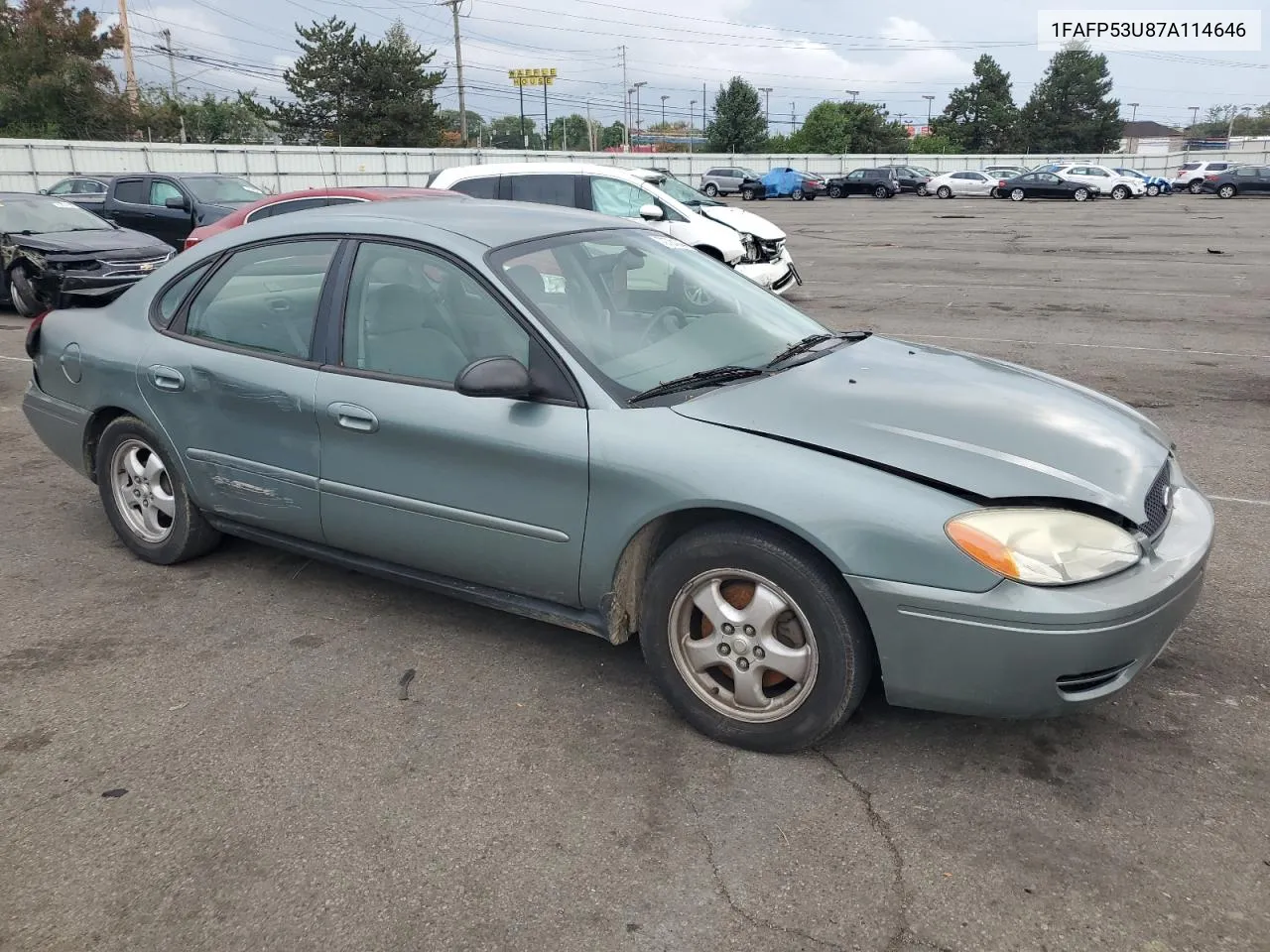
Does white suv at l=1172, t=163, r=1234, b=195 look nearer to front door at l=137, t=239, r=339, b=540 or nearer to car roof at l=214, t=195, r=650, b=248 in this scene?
car roof at l=214, t=195, r=650, b=248

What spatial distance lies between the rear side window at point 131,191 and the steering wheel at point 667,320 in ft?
54.2

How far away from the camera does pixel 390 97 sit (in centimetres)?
6203

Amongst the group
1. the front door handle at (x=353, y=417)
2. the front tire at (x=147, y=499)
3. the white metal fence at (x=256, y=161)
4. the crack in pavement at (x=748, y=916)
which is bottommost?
the crack in pavement at (x=748, y=916)

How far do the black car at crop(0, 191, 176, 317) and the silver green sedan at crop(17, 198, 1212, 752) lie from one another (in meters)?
8.73

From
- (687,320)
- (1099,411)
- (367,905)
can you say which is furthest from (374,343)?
(1099,411)

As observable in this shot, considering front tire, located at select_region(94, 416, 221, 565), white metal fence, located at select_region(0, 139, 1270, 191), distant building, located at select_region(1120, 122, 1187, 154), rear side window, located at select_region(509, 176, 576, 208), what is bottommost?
front tire, located at select_region(94, 416, 221, 565)

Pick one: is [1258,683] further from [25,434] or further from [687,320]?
[25,434]

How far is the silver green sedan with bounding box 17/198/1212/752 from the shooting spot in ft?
9.08

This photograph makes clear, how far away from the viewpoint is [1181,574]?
9.46ft

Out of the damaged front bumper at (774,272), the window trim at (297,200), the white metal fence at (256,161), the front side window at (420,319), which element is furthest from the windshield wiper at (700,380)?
the white metal fence at (256,161)

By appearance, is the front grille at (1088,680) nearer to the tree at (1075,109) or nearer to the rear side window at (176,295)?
the rear side window at (176,295)

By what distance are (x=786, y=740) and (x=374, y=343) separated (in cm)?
203

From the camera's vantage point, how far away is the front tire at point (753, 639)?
288cm

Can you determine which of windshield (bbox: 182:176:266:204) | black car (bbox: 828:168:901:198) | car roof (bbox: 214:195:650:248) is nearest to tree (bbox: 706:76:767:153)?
black car (bbox: 828:168:901:198)
